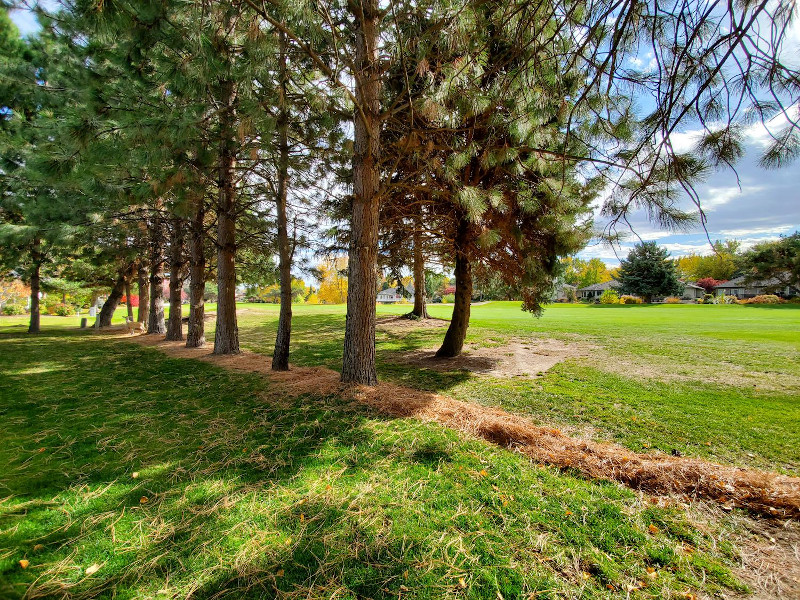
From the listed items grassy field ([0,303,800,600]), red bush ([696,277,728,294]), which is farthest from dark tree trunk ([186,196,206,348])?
red bush ([696,277,728,294])

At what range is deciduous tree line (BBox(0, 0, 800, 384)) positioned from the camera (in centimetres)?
274

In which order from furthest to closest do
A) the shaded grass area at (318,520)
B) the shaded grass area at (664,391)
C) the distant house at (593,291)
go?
the distant house at (593,291) < the shaded grass area at (664,391) < the shaded grass area at (318,520)

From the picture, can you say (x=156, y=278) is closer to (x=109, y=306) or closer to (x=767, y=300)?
(x=109, y=306)

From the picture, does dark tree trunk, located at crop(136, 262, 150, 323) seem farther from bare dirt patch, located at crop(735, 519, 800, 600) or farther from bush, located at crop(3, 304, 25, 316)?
bush, located at crop(3, 304, 25, 316)

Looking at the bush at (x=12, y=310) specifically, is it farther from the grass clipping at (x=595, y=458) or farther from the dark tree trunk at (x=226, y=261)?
the grass clipping at (x=595, y=458)

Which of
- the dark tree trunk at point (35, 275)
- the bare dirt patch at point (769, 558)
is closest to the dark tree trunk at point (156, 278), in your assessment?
the dark tree trunk at point (35, 275)

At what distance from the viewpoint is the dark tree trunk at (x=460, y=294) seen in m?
7.58

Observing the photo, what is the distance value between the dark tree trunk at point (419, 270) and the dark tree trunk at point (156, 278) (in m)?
7.45

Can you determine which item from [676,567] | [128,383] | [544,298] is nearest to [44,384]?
[128,383]

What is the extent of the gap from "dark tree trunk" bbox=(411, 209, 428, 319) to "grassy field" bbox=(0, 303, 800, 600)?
4299 millimetres

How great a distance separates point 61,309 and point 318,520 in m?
34.5

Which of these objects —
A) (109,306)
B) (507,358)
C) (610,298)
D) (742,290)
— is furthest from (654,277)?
(109,306)

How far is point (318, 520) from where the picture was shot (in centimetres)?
216

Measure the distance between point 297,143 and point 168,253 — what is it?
20.4ft
